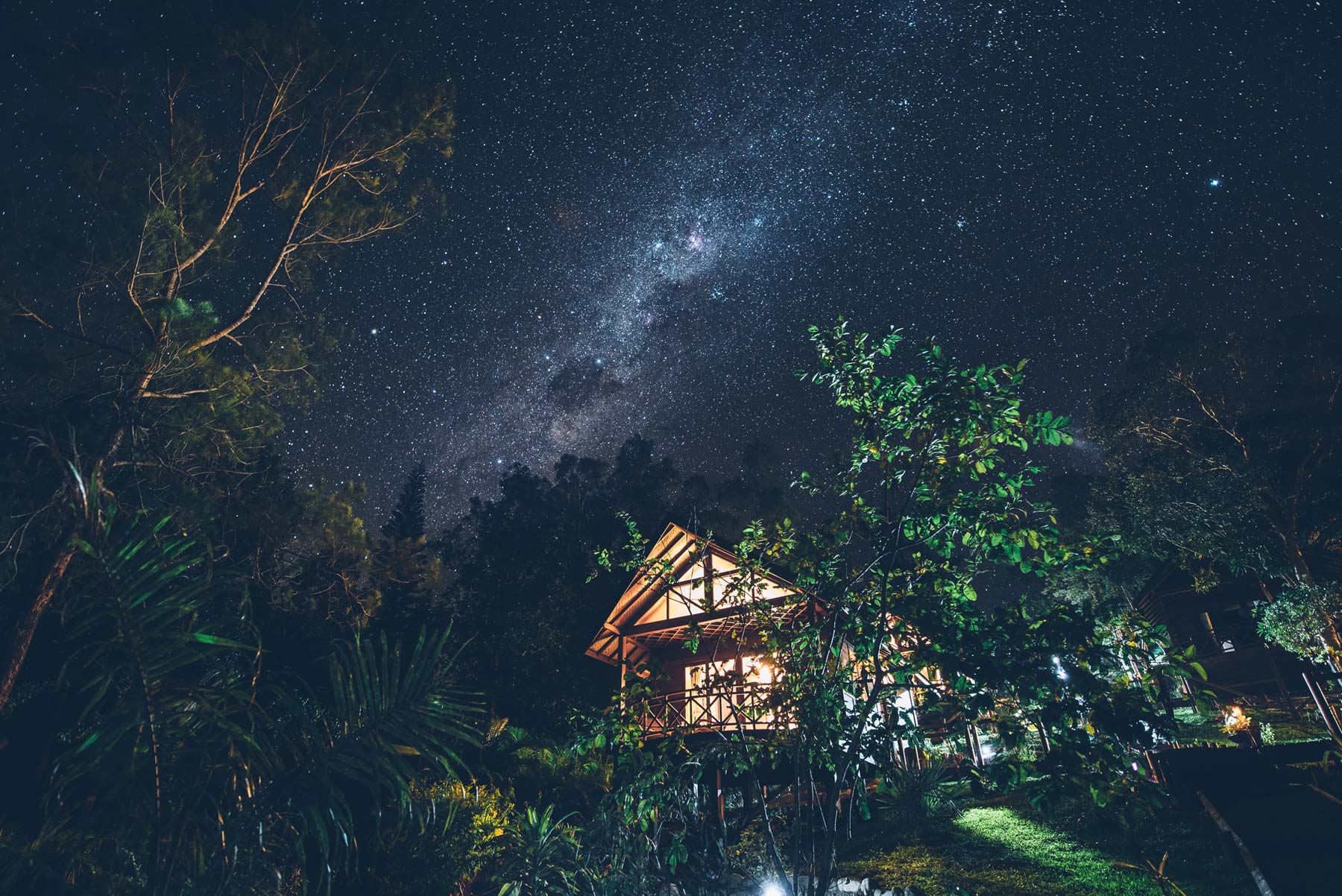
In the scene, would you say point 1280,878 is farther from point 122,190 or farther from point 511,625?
point 122,190

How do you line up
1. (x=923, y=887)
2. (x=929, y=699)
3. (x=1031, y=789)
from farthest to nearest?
(x=923, y=887) < (x=929, y=699) < (x=1031, y=789)

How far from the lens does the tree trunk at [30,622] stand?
26.2 feet

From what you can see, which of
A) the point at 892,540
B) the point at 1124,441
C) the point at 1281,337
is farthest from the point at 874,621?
the point at 1281,337

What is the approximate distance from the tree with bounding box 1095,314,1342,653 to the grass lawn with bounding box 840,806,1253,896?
9.94 m

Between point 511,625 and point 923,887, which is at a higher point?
point 511,625

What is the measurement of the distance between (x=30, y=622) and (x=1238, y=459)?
2592cm

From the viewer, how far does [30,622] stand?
8367 millimetres

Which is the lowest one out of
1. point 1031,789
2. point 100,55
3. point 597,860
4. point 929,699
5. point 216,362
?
point 597,860

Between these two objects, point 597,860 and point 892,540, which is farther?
point 597,860

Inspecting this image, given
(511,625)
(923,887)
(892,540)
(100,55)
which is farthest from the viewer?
(511,625)

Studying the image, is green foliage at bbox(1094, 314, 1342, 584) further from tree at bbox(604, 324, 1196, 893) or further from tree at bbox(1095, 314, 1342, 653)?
tree at bbox(604, 324, 1196, 893)

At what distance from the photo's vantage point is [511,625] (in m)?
18.1

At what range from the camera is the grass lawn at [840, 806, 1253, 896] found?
7.15 m

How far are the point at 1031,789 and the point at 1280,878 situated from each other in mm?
6526
